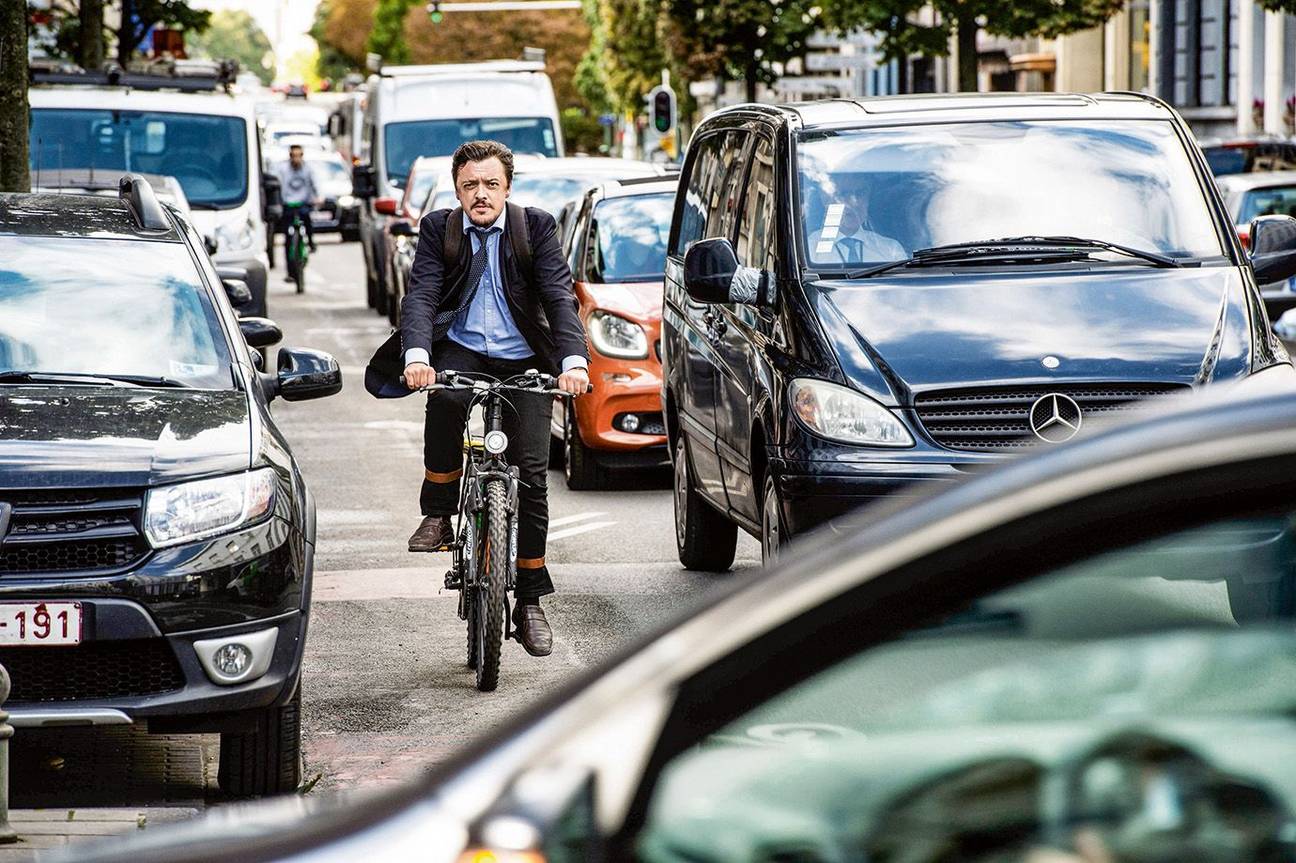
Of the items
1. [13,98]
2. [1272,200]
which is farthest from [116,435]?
[1272,200]

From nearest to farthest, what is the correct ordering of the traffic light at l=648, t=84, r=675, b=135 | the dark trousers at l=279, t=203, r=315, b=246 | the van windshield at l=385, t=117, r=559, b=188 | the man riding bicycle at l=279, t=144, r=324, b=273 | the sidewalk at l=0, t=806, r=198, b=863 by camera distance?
the sidewalk at l=0, t=806, r=198, b=863 < the van windshield at l=385, t=117, r=559, b=188 < the dark trousers at l=279, t=203, r=315, b=246 < the man riding bicycle at l=279, t=144, r=324, b=273 < the traffic light at l=648, t=84, r=675, b=135

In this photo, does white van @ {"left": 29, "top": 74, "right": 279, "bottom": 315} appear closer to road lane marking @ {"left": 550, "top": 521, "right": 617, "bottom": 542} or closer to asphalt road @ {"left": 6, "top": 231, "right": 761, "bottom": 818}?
asphalt road @ {"left": 6, "top": 231, "right": 761, "bottom": 818}

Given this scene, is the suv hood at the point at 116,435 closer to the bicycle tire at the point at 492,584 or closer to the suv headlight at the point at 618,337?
the bicycle tire at the point at 492,584

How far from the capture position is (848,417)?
7.43m

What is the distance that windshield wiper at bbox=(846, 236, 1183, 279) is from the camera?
26.4ft

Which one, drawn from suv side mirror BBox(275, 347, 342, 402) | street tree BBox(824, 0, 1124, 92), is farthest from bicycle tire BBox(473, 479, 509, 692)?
street tree BBox(824, 0, 1124, 92)

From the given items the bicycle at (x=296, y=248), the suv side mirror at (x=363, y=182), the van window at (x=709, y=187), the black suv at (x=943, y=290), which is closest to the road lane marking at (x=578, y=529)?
the van window at (x=709, y=187)

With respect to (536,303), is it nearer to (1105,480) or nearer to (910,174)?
(910,174)

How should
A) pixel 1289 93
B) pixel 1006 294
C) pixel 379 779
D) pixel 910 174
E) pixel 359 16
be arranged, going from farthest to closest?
pixel 359 16, pixel 1289 93, pixel 910 174, pixel 1006 294, pixel 379 779

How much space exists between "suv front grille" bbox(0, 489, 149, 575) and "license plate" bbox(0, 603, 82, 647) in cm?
12

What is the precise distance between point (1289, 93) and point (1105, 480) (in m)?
35.2

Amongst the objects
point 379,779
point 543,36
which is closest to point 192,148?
point 379,779

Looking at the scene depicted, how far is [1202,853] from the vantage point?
6.73ft

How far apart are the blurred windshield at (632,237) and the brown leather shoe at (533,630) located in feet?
16.9
